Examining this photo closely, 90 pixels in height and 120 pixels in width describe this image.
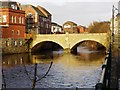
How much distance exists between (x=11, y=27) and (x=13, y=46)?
178 centimetres

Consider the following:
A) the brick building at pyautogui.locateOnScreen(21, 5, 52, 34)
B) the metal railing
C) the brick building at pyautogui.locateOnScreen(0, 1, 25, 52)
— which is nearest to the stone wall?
the brick building at pyautogui.locateOnScreen(0, 1, 25, 52)

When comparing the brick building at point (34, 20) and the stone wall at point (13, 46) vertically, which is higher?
the brick building at point (34, 20)

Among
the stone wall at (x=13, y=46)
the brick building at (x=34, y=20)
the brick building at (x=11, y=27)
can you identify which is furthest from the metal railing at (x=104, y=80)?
the brick building at (x=34, y=20)

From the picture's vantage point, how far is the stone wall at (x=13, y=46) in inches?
1070

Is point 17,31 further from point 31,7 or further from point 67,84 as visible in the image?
point 67,84

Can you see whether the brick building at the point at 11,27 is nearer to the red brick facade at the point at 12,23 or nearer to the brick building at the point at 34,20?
the red brick facade at the point at 12,23

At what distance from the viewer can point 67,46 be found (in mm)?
31734

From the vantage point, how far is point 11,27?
2853cm

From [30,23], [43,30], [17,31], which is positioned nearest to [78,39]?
[17,31]

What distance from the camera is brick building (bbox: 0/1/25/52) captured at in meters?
27.5

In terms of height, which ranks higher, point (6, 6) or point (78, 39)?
point (6, 6)

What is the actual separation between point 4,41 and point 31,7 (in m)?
16.5

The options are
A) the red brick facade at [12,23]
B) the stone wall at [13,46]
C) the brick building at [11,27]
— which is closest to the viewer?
the stone wall at [13,46]

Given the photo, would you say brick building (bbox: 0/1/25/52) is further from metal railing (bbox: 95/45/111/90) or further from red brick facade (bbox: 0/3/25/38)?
metal railing (bbox: 95/45/111/90)
